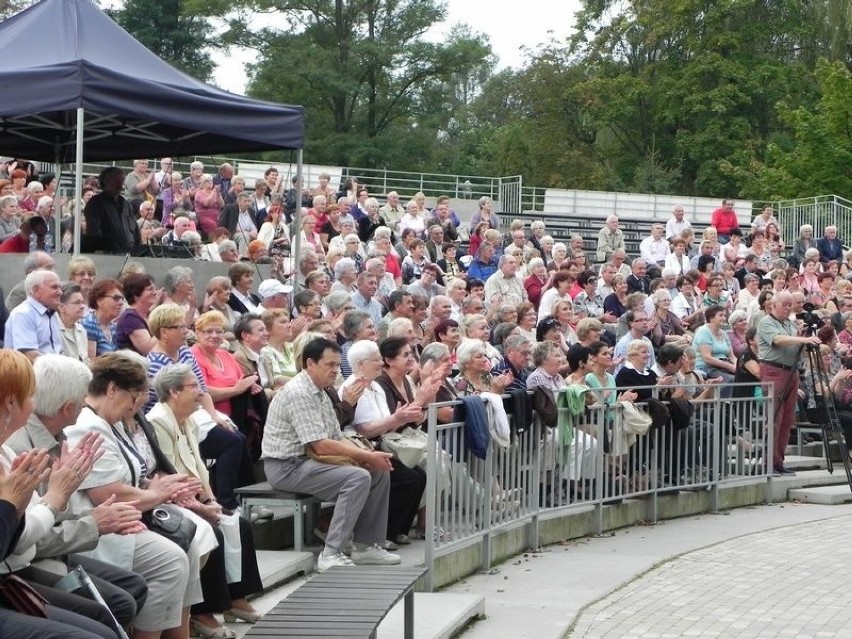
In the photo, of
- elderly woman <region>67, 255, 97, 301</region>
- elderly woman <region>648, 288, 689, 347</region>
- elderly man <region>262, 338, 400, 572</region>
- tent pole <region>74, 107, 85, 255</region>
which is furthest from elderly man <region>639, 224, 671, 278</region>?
elderly man <region>262, 338, 400, 572</region>

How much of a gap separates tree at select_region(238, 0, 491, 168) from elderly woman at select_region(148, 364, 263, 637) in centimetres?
4799

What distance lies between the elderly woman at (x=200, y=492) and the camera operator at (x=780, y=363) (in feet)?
31.0

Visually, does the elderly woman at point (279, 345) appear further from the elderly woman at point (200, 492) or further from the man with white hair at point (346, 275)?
the man with white hair at point (346, 275)

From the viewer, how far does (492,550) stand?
11266mm

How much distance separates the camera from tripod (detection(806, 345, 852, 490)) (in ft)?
54.1

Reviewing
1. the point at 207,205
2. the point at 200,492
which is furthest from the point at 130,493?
the point at 207,205

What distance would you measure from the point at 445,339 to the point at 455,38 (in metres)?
47.3

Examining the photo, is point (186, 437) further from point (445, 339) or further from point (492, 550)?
point (445, 339)

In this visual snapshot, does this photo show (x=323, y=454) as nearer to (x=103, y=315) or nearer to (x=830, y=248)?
(x=103, y=315)

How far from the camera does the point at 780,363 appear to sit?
1633 cm

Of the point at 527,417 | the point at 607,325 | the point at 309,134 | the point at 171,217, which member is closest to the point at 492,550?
the point at 527,417

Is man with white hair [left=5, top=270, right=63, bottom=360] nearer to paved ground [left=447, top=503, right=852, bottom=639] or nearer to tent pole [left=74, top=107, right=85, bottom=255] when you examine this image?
tent pole [left=74, top=107, right=85, bottom=255]

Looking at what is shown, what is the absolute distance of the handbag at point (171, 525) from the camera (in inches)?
275

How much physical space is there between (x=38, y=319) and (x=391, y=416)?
245cm
